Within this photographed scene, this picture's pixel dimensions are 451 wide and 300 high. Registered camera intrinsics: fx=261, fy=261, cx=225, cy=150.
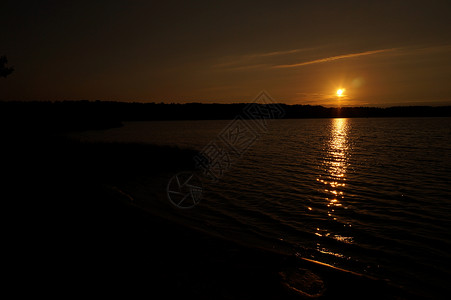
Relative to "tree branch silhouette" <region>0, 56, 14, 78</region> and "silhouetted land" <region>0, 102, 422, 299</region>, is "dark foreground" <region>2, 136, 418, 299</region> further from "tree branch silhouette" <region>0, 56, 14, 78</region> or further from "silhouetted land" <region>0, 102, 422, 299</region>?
"tree branch silhouette" <region>0, 56, 14, 78</region>

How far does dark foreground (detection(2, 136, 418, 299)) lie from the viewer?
20.9 ft

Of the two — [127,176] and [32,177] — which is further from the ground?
[32,177]

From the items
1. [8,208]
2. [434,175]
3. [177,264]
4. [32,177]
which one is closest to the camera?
[177,264]

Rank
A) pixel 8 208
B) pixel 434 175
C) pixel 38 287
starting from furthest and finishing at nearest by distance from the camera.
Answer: pixel 434 175 → pixel 8 208 → pixel 38 287

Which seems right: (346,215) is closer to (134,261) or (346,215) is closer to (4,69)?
(134,261)

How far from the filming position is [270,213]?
14633 mm

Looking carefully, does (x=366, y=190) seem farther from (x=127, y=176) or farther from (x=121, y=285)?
(x=127, y=176)

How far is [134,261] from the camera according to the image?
759cm

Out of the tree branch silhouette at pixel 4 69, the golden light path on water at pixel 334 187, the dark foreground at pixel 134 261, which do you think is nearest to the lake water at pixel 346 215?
the golden light path on water at pixel 334 187

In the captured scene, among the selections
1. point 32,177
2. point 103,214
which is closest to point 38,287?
point 103,214

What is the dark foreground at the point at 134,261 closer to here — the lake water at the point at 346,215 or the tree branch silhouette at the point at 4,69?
the lake water at the point at 346,215

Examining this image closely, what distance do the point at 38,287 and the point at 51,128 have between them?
272 ft

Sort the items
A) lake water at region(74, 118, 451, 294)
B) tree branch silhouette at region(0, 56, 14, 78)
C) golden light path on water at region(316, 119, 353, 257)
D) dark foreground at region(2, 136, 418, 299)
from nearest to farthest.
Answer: dark foreground at region(2, 136, 418, 299)
lake water at region(74, 118, 451, 294)
golden light path on water at region(316, 119, 353, 257)
tree branch silhouette at region(0, 56, 14, 78)

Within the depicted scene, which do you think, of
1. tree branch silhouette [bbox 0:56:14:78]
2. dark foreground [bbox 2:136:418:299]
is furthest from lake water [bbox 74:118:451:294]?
tree branch silhouette [bbox 0:56:14:78]
